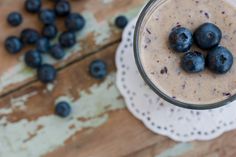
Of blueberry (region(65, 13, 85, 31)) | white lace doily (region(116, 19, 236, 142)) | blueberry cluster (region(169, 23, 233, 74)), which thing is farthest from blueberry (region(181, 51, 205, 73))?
blueberry (region(65, 13, 85, 31))

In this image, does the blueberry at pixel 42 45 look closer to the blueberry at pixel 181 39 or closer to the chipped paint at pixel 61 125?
the chipped paint at pixel 61 125

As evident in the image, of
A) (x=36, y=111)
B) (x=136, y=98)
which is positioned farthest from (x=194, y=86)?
(x=36, y=111)

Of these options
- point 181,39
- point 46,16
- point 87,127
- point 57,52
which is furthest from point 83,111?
point 181,39

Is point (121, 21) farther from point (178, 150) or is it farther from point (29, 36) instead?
point (178, 150)

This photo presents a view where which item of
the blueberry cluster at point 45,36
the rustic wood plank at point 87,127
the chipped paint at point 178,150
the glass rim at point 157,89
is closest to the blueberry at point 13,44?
the blueberry cluster at point 45,36

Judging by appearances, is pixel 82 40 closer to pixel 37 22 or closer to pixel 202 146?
pixel 37 22
